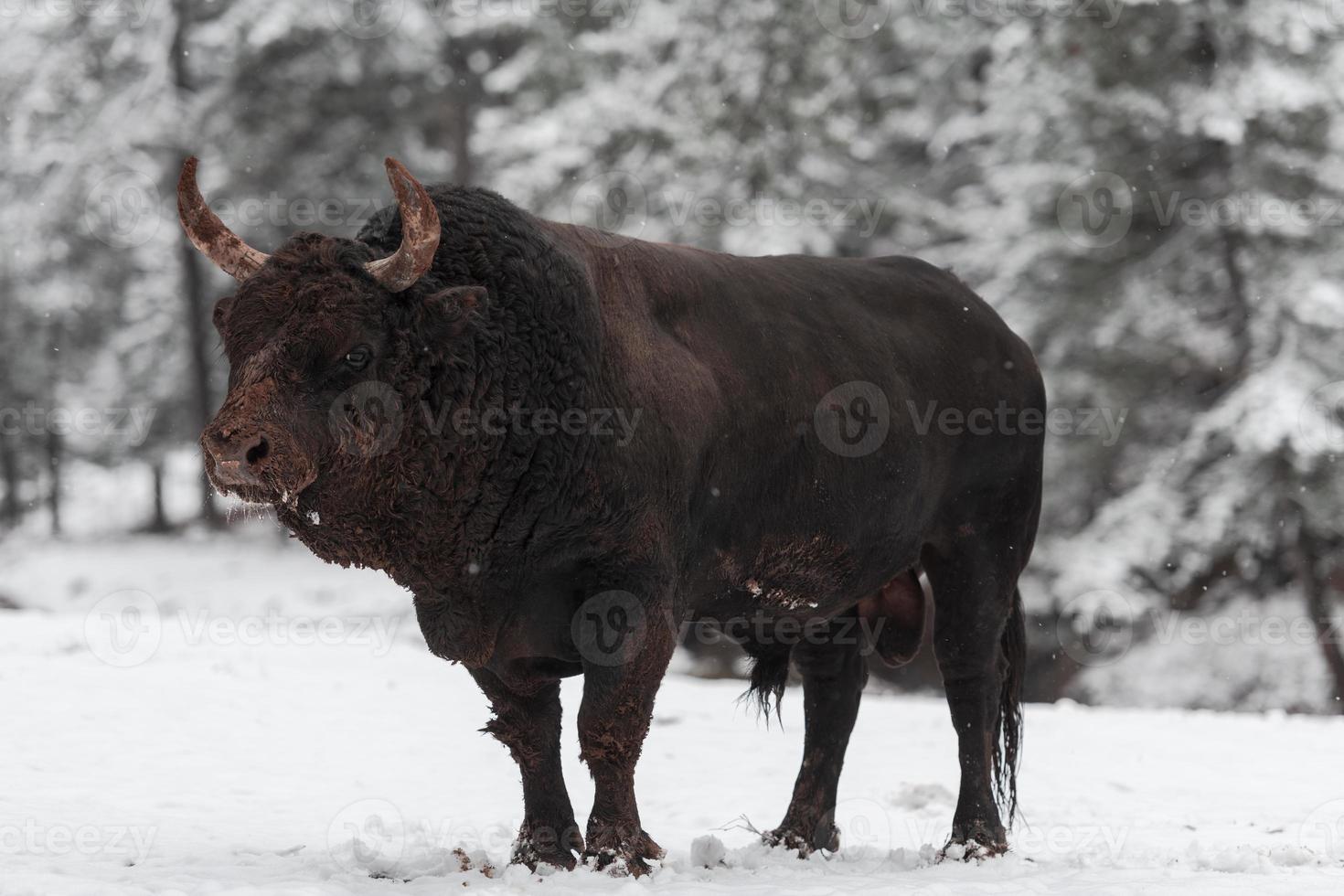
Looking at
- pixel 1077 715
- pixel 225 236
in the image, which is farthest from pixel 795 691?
pixel 225 236

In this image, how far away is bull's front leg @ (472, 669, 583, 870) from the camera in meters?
5.48

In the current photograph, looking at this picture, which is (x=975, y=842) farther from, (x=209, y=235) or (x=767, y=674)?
(x=209, y=235)

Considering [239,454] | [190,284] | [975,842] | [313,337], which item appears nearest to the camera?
[239,454]

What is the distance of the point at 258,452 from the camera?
4.50 meters

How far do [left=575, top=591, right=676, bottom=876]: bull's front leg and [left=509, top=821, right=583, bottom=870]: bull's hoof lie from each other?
11.6 inches
